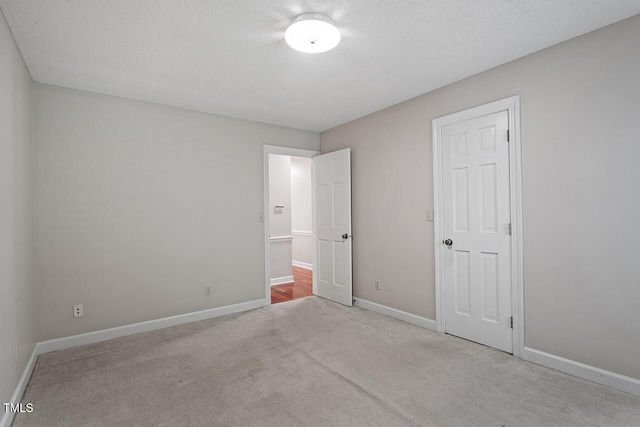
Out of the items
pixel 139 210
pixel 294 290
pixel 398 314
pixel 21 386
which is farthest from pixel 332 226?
pixel 21 386

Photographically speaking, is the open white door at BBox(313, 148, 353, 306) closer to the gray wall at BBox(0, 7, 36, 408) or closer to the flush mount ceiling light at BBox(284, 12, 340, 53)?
the flush mount ceiling light at BBox(284, 12, 340, 53)

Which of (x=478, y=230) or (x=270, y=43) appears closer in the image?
(x=270, y=43)

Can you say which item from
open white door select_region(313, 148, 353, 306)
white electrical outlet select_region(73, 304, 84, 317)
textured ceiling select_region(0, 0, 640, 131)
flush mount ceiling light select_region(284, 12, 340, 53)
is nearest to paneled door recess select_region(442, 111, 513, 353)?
textured ceiling select_region(0, 0, 640, 131)

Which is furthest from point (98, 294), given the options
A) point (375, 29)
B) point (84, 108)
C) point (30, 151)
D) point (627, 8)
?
point (627, 8)

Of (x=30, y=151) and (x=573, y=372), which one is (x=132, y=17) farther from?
(x=573, y=372)

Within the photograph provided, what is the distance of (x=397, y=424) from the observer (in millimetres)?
1857

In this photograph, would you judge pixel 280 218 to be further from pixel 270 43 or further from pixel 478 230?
pixel 270 43

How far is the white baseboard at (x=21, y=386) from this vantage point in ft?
5.99

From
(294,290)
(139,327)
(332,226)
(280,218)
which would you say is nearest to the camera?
(139,327)

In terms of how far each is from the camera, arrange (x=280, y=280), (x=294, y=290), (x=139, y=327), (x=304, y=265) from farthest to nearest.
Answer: (x=304, y=265)
(x=280, y=280)
(x=294, y=290)
(x=139, y=327)

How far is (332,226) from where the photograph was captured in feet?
14.9

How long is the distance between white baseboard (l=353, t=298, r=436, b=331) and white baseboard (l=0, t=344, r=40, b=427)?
329 centimetres

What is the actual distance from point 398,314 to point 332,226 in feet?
4.88

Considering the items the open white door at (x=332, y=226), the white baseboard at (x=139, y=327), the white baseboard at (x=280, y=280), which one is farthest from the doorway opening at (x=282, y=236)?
the white baseboard at (x=139, y=327)
